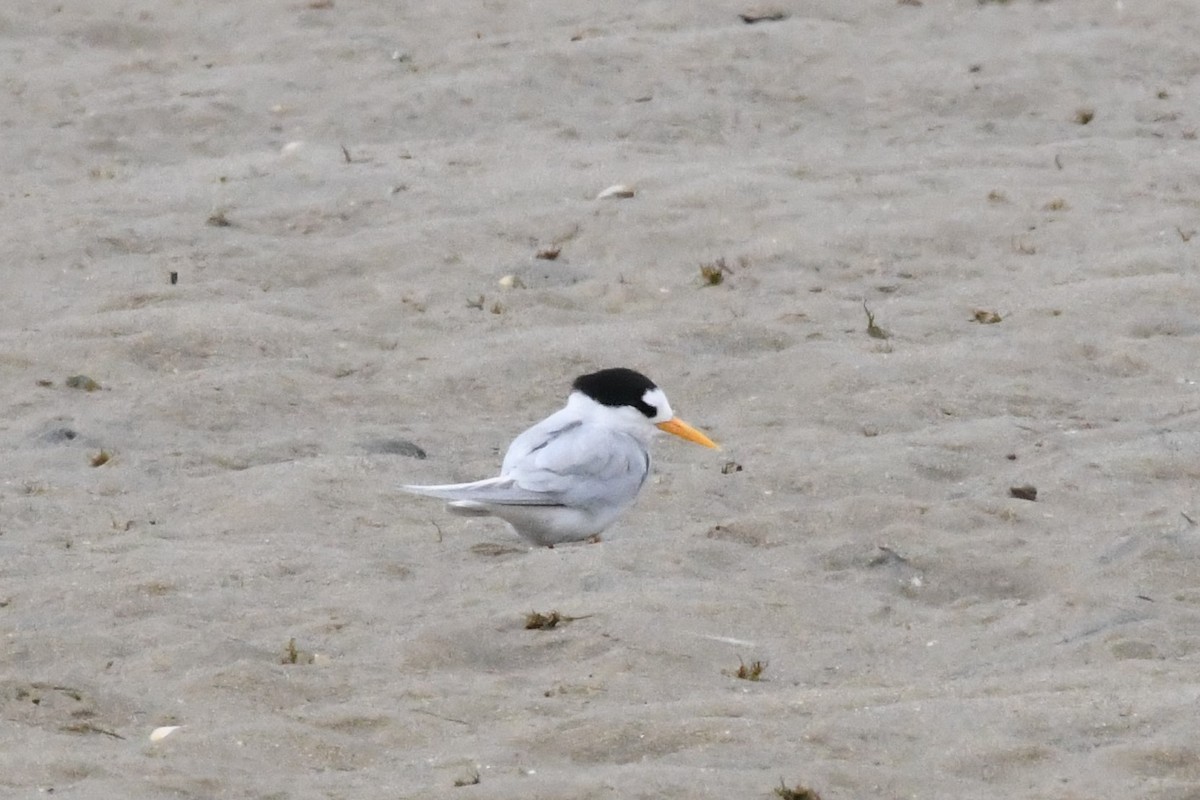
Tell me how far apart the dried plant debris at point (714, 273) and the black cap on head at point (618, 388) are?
1.78 m

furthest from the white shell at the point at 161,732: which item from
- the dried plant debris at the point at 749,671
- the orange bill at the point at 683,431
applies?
the orange bill at the point at 683,431

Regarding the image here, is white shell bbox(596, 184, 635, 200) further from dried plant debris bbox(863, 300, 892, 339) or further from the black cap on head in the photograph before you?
the black cap on head

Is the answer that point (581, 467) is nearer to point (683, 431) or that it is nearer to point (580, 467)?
point (580, 467)

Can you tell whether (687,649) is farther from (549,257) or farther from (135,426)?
A: (549,257)

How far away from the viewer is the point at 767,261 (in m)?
8.63

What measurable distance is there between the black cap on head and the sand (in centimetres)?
35

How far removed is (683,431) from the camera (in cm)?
678

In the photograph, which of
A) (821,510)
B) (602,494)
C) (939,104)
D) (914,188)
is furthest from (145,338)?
(939,104)

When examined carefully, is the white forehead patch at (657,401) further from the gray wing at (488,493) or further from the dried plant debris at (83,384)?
the dried plant debris at (83,384)

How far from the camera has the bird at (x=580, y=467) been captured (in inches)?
247

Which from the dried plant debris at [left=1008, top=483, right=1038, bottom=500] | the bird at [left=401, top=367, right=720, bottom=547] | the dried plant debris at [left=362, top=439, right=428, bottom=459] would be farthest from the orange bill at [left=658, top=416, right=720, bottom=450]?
the dried plant debris at [left=1008, top=483, right=1038, bottom=500]

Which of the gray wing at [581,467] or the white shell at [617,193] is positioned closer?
the gray wing at [581,467]

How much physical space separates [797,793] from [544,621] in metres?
1.28

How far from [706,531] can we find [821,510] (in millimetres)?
356
